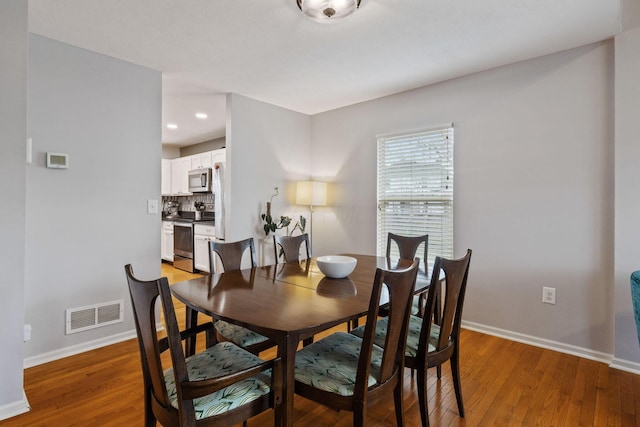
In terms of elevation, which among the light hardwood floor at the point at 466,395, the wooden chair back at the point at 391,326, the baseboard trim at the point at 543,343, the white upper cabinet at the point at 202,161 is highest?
the white upper cabinet at the point at 202,161

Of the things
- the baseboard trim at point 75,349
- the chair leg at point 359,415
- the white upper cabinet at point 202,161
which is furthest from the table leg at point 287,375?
the white upper cabinet at point 202,161

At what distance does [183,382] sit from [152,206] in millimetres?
2346

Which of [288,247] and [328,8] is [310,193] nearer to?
[288,247]

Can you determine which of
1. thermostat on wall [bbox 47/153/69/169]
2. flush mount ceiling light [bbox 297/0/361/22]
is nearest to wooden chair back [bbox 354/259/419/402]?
flush mount ceiling light [bbox 297/0/361/22]

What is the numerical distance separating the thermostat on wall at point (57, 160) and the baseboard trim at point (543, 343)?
3735 millimetres

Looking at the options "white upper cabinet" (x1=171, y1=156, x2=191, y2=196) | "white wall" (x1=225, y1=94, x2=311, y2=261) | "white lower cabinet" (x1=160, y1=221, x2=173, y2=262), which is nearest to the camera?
"white wall" (x1=225, y1=94, x2=311, y2=261)

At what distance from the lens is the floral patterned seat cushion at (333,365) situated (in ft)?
4.55

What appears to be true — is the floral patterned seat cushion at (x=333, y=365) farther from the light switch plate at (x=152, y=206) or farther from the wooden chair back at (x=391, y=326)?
the light switch plate at (x=152, y=206)

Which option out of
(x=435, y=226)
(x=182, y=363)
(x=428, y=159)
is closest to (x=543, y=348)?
(x=435, y=226)

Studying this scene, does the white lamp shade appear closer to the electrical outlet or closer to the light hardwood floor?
the light hardwood floor

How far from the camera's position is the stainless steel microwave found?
575 cm

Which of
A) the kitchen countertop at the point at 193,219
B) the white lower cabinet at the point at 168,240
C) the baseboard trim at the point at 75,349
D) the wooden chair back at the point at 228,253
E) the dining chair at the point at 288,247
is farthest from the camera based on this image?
the white lower cabinet at the point at 168,240

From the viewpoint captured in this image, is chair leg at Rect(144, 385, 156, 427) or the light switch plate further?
the light switch plate

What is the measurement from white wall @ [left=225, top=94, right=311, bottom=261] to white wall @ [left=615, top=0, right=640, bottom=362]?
321 centimetres
